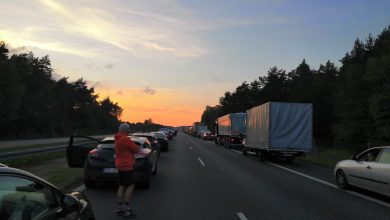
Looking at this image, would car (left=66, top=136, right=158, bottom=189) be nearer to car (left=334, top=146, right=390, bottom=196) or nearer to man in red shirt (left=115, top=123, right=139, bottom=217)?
man in red shirt (left=115, top=123, right=139, bottom=217)

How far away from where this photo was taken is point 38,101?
327ft

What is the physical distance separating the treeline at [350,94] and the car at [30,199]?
1822 inches

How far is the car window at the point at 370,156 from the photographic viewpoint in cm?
1353

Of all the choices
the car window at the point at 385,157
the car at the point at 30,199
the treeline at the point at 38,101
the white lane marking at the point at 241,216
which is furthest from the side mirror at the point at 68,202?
the treeline at the point at 38,101

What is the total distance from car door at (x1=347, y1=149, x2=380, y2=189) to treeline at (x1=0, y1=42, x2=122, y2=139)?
70256mm

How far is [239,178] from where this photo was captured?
1755 cm

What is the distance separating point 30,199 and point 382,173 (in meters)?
9.70

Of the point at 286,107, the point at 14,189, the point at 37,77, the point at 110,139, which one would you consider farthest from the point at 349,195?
the point at 37,77

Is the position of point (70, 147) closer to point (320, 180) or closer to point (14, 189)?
point (320, 180)

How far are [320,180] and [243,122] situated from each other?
90.1 ft

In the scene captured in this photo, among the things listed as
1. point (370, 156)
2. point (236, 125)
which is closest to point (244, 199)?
point (370, 156)

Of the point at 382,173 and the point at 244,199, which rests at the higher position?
the point at 382,173

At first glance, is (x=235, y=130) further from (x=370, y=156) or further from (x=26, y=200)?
(x=26, y=200)

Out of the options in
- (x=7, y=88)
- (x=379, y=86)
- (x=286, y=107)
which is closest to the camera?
(x=286, y=107)
